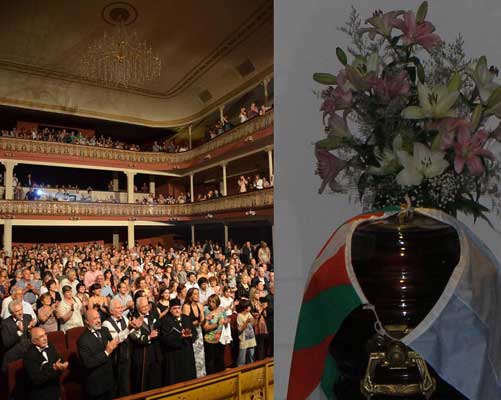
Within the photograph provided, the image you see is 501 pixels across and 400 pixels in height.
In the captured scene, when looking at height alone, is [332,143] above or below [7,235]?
above

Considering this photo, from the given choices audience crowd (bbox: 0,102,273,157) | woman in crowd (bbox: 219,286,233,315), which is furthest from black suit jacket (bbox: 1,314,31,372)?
woman in crowd (bbox: 219,286,233,315)

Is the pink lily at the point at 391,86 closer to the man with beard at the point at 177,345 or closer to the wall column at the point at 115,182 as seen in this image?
the wall column at the point at 115,182

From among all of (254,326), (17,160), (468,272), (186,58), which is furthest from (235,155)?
(468,272)

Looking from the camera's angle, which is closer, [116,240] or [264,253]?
[264,253]

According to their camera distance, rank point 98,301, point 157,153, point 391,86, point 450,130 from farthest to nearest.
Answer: point 98,301 → point 157,153 → point 391,86 → point 450,130

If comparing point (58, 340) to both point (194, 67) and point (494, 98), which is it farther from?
point (494, 98)

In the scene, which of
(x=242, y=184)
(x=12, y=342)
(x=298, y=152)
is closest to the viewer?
(x=298, y=152)

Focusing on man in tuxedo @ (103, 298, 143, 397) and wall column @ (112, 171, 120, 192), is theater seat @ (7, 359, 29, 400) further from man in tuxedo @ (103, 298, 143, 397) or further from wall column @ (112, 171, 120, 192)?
wall column @ (112, 171, 120, 192)

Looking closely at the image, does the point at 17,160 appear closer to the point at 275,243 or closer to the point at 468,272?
the point at 275,243

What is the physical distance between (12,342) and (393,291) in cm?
233

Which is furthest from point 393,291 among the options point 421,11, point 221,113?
point 221,113

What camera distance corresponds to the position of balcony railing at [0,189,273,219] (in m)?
2.43

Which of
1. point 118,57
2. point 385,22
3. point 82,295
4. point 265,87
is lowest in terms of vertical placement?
point 82,295

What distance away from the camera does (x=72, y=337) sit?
2.77 m
